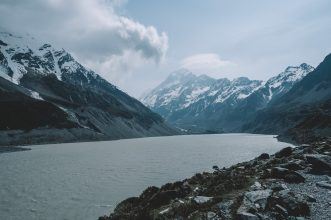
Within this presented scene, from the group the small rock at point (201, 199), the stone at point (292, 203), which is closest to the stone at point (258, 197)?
the stone at point (292, 203)

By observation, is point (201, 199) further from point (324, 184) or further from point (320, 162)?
point (320, 162)

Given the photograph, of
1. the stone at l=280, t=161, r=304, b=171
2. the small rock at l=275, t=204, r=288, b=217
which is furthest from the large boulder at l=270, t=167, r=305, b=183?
the small rock at l=275, t=204, r=288, b=217

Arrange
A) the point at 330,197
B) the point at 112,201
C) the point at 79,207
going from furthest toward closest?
the point at 112,201 → the point at 79,207 → the point at 330,197

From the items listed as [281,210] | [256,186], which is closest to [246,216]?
[281,210]

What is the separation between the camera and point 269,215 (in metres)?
23.4

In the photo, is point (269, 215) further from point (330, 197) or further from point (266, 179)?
point (266, 179)

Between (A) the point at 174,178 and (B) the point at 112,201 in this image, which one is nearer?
(B) the point at 112,201

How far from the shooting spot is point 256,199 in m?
25.5

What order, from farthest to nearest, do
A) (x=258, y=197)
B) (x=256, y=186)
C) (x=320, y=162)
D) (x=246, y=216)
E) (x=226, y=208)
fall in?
(x=320, y=162), (x=256, y=186), (x=258, y=197), (x=226, y=208), (x=246, y=216)

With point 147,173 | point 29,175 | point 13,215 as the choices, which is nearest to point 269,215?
point 13,215

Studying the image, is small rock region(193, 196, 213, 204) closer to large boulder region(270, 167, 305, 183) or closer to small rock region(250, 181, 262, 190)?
small rock region(250, 181, 262, 190)

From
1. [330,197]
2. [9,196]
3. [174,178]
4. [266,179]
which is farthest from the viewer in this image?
[174,178]

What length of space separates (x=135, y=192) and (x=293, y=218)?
90.1 ft

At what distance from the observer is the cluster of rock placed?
2373cm
